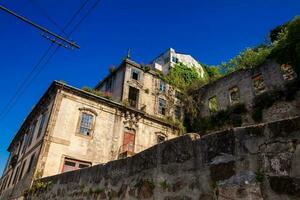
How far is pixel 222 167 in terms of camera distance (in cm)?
234

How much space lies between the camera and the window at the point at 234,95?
18.6 metres

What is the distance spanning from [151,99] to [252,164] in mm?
20239

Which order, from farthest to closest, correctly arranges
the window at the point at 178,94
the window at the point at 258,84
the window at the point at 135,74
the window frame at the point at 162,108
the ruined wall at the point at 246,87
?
the window at the point at 178,94 → the window frame at the point at 162,108 → the window at the point at 135,74 → the window at the point at 258,84 → the ruined wall at the point at 246,87

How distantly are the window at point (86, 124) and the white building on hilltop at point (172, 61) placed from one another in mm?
15101

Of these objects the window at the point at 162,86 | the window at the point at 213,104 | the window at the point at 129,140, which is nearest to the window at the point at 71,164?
the window at the point at 129,140

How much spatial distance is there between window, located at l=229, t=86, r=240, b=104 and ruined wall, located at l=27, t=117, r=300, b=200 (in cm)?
1659

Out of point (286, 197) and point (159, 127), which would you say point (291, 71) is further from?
point (286, 197)

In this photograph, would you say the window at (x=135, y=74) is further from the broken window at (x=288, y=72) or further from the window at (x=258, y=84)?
the broken window at (x=288, y=72)

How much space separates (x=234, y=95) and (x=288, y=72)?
4.63 metres

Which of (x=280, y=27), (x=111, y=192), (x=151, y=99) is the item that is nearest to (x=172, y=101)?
(x=151, y=99)

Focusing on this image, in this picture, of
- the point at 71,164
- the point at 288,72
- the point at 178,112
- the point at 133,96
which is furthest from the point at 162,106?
the point at 288,72

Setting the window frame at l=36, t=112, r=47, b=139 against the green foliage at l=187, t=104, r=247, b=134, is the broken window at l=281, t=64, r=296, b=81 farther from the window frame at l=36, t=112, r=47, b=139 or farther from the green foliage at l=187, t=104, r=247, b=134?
the window frame at l=36, t=112, r=47, b=139

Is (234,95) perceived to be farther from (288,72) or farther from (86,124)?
(86,124)

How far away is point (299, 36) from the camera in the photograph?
14711 mm
